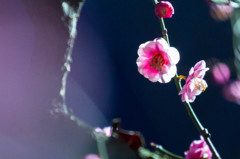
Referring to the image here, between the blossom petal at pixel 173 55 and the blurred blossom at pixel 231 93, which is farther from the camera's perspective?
the blurred blossom at pixel 231 93

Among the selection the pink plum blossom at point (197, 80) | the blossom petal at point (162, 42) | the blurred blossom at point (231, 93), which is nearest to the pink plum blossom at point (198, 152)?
the pink plum blossom at point (197, 80)

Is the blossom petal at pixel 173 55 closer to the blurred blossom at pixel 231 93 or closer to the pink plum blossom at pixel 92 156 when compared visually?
the pink plum blossom at pixel 92 156

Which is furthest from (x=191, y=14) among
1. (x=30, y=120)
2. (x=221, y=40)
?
(x=30, y=120)

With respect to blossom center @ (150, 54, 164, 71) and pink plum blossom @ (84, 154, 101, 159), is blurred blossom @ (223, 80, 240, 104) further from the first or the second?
pink plum blossom @ (84, 154, 101, 159)

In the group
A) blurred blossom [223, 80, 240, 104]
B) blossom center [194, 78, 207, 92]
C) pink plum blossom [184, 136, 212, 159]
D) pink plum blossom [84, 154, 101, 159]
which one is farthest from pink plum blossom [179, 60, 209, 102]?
blurred blossom [223, 80, 240, 104]

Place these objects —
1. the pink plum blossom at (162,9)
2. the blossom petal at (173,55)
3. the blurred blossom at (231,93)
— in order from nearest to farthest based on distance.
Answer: the pink plum blossom at (162,9) → the blossom petal at (173,55) → the blurred blossom at (231,93)

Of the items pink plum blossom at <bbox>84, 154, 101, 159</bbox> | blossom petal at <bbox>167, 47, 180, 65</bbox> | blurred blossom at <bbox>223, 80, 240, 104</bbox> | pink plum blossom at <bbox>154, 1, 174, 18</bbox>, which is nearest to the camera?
pink plum blossom at <bbox>84, 154, 101, 159</bbox>

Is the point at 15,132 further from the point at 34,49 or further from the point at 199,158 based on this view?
the point at 199,158

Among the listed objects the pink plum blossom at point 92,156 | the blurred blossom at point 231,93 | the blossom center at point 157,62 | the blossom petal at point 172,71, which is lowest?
the pink plum blossom at point 92,156
